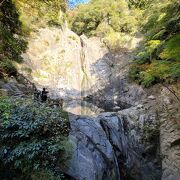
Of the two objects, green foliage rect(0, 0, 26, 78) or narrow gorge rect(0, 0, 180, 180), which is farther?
green foliage rect(0, 0, 26, 78)

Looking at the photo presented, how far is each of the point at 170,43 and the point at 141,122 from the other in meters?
3.98

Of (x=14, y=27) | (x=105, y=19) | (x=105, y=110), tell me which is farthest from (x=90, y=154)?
(x=105, y=19)

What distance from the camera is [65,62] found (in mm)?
16672

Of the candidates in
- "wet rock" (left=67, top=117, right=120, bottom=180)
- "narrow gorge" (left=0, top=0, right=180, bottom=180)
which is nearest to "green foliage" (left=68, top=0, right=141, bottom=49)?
"narrow gorge" (left=0, top=0, right=180, bottom=180)

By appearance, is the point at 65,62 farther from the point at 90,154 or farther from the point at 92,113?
the point at 90,154

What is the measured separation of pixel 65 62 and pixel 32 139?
12361 millimetres

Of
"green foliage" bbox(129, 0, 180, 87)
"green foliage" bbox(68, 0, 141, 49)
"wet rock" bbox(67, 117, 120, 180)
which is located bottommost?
"wet rock" bbox(67, 117, 120, 180)

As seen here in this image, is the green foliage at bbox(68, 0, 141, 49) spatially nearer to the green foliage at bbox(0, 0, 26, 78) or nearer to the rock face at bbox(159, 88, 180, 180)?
the green foliage at bbox(0, 0, 26, 78)

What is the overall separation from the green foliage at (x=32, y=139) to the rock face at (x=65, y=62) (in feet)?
27.4

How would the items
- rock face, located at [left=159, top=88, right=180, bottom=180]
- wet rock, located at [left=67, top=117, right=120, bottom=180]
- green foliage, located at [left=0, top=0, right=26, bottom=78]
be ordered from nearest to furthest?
wet rock, located at [left=67, top=117, right=120, bottom=180], rock face, located at [left=159, top=88, right=180, bottom=180], green foliage, located at [left=0, top=0, right=26, bottom=78]

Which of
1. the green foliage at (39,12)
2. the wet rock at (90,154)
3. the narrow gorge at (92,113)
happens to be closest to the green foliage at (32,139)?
the narrow gorge at (92,113)

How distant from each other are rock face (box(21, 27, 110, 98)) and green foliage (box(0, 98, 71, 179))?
8.35 meters

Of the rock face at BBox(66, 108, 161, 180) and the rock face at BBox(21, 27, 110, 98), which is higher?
the rock face at BBox(21, 27, 110, 98)

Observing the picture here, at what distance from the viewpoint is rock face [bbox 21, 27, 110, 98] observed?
14.4m
